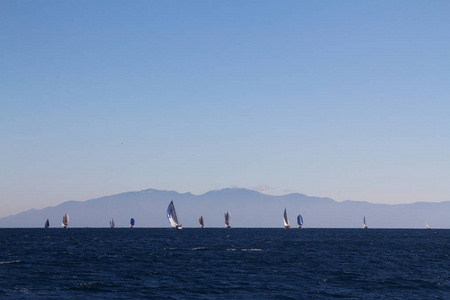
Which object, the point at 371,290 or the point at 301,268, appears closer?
the point at 371,290

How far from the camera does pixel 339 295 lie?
45.6 m

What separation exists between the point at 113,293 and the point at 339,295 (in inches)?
809

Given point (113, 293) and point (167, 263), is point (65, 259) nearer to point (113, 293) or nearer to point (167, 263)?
point (167, 263)

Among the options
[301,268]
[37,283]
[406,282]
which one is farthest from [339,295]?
[37,283]

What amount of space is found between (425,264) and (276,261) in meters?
22.8

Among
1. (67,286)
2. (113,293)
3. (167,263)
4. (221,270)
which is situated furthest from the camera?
(167,263)

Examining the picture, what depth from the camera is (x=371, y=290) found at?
1927 inches

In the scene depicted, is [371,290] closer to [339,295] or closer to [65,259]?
[339,295]

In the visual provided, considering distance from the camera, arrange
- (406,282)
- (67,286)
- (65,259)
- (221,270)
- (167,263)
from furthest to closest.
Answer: (65,259), (167,263), (221,270), (406,282), (67,286)

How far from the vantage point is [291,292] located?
154 ft

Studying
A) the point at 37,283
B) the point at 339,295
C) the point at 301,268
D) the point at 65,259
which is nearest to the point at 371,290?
the point at 339,295

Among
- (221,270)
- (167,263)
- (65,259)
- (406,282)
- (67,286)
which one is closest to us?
(67,286)

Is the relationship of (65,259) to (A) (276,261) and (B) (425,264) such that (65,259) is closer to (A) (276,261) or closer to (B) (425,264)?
(A) (276,261)

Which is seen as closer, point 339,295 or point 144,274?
point 339,295
